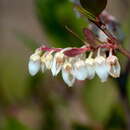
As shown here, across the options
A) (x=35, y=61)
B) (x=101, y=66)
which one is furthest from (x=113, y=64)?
(x=35, y=61)

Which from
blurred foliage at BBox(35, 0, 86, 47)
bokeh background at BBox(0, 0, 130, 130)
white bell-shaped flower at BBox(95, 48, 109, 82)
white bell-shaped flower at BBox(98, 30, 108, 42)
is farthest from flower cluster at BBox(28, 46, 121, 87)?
blurred foliage at BBox(35, 0, 86, 47)

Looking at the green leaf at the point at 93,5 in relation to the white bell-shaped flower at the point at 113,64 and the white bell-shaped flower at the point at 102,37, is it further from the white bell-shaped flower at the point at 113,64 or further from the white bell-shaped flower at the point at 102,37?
the white bell-shaped flower at the point at 102,37

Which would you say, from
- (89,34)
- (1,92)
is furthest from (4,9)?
(89,34)

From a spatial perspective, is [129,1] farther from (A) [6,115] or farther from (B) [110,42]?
(B) [110,42]

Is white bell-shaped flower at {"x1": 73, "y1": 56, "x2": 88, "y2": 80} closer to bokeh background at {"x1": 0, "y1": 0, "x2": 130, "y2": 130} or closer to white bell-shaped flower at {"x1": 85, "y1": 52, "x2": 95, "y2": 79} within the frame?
white bell-shaped flower at {"x1": 85, "y1": 52, "x2": 95, "y2": 79}

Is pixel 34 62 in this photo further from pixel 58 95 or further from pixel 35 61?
pixel 58 95

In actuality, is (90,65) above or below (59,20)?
below

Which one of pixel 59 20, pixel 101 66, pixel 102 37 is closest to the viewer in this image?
pixel 101 66
